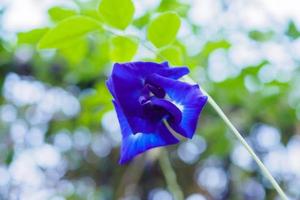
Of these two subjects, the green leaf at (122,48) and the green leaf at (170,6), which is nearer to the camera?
the green leaf at (122,48)

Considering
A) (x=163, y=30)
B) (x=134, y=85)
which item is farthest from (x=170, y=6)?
(x=134, y=85)

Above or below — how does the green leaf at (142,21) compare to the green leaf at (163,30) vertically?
below

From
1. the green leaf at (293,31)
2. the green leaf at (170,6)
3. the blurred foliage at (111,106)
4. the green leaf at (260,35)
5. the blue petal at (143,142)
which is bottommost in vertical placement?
the blurred foliage at (111,106)

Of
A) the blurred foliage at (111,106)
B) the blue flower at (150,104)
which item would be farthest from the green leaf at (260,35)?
the blue flower at (150,104)

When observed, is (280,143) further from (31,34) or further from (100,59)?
(31,34)

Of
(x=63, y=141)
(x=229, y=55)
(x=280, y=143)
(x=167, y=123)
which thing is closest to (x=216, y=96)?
(x=229, y=55)

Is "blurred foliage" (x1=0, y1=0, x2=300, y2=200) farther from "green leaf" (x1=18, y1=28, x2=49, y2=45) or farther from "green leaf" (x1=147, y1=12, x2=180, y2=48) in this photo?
"green leaf" (x1=147, y1=12, x2=180, y2=48)

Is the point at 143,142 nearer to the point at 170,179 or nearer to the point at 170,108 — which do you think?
the point at 170,108

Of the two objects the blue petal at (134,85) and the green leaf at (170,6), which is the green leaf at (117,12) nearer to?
the blue petal at (134,85)
